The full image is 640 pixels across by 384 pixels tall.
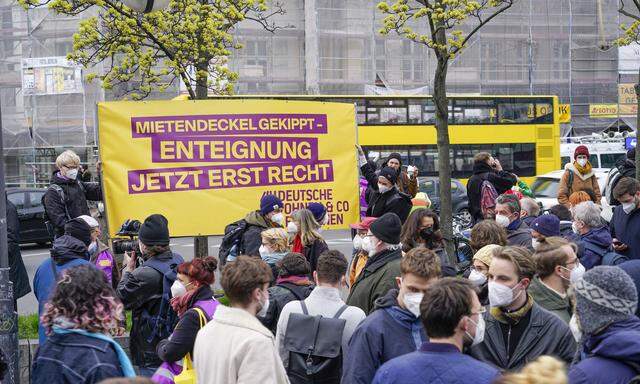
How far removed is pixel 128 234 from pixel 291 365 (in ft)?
12.0

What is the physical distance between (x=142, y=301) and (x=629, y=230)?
15.6 feet

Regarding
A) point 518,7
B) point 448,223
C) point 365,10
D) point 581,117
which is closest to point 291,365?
point 448,223

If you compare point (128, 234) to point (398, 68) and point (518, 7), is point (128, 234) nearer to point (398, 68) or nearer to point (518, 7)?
point (398, 68)

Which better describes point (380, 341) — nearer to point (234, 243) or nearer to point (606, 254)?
point (606, 254)

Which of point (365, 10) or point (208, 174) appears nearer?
point (208, 174)

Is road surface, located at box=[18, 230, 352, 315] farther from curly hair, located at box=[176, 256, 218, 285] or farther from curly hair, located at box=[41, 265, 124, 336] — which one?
curly hair, located at box=[41, 265, 124, 336]

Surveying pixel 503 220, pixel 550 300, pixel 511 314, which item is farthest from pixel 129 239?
pixel 511 314

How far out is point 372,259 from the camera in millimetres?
6211

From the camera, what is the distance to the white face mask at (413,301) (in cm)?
462

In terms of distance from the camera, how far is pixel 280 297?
615 centimetres

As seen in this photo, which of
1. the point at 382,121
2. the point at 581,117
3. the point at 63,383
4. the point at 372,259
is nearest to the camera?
the point at 63,383

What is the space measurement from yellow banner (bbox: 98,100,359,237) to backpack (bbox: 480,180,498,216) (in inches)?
68.0

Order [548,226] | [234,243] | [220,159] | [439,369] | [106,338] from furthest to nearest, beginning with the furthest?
[220,159], [234,243], [548,226], [106,338], [439,369]

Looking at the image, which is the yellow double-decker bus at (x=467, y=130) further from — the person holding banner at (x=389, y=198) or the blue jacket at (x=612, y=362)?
the blue jacket at (x=612, y=362)
